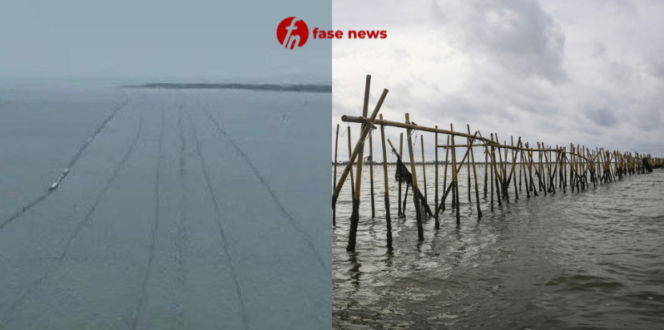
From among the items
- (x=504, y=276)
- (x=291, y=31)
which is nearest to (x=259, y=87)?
(x=291, y=31)

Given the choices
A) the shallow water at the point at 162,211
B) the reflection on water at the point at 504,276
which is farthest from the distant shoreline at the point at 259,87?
the reflection on water at the point at 504,276

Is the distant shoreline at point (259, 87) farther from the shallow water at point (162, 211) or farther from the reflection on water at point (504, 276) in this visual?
the reflection on water at point (504, 276)

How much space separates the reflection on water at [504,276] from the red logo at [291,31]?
3.12 meters

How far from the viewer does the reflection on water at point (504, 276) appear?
5.12 meters

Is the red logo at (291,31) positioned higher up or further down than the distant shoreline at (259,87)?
Result: higher up

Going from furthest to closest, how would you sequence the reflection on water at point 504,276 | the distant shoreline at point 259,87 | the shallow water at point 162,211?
1. the reflection on water at point 504,276
2. the distant shoreline at point 259,87
3. the shallow water at point 162,211

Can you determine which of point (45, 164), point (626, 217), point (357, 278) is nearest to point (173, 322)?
point (45, 164)

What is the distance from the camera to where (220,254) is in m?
2.64

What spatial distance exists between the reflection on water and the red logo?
3.12 metres

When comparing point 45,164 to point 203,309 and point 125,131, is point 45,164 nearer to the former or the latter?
point 125,131

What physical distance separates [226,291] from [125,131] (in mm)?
1165

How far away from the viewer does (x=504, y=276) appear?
6738 millimetres

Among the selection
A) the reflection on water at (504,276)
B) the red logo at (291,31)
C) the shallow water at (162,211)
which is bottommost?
the reflection on water at (504,276)

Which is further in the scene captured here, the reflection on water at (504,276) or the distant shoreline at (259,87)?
the reflection on water at (504,276)
